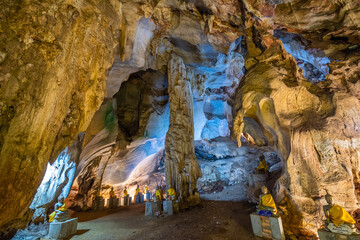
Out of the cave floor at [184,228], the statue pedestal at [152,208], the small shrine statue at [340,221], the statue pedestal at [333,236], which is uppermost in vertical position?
the small shrine statue at [340,221]

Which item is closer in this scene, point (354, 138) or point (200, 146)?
point (354, 138)

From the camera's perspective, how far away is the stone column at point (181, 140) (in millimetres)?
9492

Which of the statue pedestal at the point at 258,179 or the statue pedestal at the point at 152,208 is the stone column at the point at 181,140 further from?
the statue pedestal at the point at 258,179

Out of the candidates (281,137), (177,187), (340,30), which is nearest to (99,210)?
(177,187)

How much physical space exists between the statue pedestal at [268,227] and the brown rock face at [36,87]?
19.0 feet

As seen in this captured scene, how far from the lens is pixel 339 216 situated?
341 cm

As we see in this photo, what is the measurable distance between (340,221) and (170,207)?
665 cm

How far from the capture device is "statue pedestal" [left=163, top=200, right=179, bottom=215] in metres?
8.23

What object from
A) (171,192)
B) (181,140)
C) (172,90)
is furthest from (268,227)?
(172,90)

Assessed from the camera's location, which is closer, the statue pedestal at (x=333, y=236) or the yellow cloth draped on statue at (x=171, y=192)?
the statue pedestal at (x=333, y=236)

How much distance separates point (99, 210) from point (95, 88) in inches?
418

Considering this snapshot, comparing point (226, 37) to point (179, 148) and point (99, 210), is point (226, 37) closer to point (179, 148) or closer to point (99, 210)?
point (179, 148)

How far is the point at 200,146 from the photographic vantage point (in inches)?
734

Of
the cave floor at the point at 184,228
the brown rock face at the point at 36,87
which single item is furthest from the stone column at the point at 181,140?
the brown rock face at the point at 36,87
